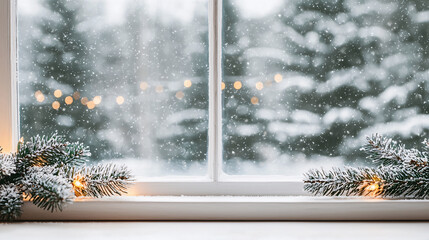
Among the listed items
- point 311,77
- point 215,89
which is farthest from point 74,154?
point 311,77

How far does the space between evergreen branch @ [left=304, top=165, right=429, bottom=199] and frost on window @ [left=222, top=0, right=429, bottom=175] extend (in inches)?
4.1

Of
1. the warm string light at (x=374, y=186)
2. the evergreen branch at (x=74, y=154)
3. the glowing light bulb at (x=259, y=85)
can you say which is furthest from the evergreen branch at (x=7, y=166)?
the warm string light at (x=374, y=186)

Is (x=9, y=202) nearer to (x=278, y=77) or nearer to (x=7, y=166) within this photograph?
(x=7, y=166)

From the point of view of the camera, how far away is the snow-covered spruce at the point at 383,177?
41.1 inches

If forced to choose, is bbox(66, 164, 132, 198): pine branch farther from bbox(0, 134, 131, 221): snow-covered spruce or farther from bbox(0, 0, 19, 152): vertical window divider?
bbox(0, 0, 19, 152): vertical window divider

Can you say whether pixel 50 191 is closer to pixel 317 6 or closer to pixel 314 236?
pixel 314 236

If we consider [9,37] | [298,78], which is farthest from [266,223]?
[9,37]

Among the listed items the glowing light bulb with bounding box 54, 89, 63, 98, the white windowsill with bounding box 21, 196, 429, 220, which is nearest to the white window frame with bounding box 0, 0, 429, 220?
the white windowsill with bounding box 21, 196, 429, 220

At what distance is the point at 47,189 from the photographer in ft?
3.23

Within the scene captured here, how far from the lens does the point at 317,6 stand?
1.18 m

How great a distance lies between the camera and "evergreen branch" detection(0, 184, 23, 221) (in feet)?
3.27

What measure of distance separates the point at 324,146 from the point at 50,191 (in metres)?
0.70

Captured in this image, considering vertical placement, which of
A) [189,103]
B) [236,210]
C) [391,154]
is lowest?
[236,210]

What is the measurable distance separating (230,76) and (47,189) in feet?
1.77
